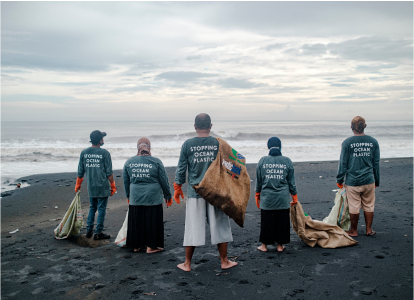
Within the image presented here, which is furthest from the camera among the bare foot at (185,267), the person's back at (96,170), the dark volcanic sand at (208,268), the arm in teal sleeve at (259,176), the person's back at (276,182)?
the person's back at (96,170)

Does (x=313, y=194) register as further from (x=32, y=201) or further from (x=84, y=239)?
(x=32, y=201)

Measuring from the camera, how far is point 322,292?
3062 mm

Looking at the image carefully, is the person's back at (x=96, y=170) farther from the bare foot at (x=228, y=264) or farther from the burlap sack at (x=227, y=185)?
the bare foot at (x=228, y=264)

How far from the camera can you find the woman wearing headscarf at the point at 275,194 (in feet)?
13.6

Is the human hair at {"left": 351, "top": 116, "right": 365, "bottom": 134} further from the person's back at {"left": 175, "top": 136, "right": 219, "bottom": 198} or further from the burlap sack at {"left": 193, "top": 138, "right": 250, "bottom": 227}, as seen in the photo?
the person's back at {"left": 175, "top": 136, "right": 219, "bottom": 198}

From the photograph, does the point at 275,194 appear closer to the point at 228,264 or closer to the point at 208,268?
the point at 228,264

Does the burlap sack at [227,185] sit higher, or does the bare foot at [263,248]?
the burlap sack at [227,185]

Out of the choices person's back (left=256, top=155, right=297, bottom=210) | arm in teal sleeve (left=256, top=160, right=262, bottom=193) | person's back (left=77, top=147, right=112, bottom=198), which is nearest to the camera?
person's back (left=256, top=155, right=297, bottom=210)

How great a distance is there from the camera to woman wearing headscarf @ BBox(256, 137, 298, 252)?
415cm

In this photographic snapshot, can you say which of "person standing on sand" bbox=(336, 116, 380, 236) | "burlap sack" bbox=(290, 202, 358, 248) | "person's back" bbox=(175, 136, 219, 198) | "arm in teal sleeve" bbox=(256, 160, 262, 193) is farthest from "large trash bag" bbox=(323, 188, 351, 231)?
"person's back" bbox=(175, 136, 219, 198)

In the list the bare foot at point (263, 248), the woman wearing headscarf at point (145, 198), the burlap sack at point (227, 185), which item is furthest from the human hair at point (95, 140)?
the bare foot at point (263, 248)

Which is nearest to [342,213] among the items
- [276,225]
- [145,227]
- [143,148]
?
[276,225]

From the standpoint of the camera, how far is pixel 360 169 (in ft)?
15.3

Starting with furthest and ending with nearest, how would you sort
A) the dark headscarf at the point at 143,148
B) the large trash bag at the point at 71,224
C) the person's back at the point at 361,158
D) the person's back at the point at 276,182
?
the large trash bag at the point at 71,224 < the person's back at the point at 361,158 < the dark headscarf at the point at 143,148 < the person's back at the point at 276,182
